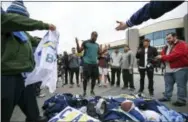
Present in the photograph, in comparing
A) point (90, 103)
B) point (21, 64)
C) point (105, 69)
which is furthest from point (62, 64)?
point (21, 64)

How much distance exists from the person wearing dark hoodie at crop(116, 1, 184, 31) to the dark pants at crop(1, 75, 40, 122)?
1.40 m

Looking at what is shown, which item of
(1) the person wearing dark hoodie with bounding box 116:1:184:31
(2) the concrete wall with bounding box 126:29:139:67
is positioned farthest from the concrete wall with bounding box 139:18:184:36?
(1) the person wearing dark hoodie with bounding box 116:1:184:31

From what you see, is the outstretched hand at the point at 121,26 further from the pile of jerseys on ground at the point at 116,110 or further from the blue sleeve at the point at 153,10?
the pile of jerseys on ground at the point at 116,110

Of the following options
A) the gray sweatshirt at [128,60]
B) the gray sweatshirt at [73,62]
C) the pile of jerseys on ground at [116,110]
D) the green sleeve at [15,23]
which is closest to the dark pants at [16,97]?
the green sleeve at [15,23]

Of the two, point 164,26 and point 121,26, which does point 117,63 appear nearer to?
point 121,26

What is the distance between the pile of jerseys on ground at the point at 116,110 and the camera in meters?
4.07

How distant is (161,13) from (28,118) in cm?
193

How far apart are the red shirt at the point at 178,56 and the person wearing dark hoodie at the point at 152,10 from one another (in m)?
3.44

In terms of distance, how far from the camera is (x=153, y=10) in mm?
3107

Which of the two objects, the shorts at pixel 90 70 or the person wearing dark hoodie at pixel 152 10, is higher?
the person wearing dark hoodie at pixel 152 10

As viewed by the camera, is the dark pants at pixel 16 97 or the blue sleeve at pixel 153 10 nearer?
the blue sleeve at pixel 153 10

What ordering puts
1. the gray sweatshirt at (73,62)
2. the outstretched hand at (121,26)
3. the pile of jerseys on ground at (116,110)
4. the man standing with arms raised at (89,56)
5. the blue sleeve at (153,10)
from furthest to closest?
the gray sweatshirt at (73,62), the man standing with arms raised at (89,56), the pile of jerseys on ground at (116,110), the outstretched hand at (121,26), the blue sleeve at (153,10)

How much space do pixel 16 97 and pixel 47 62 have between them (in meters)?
0.80

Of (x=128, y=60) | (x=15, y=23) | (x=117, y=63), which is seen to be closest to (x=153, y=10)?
(x=15, y=23)
